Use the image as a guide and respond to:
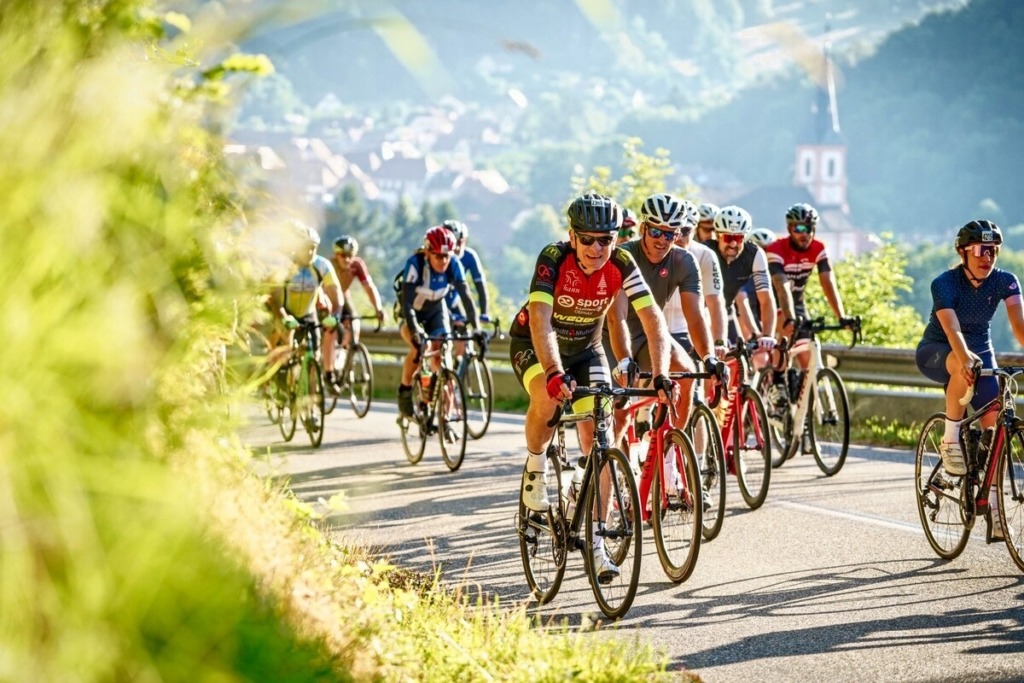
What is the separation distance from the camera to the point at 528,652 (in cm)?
508

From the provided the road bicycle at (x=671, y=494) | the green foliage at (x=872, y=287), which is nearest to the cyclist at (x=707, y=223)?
the road bicycle at (x=671, y=494)

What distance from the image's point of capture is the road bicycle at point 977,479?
307 inches

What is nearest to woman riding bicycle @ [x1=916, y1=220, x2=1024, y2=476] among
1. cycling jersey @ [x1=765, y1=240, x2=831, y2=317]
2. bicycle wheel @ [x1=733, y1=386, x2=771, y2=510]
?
bicycle wheel @ [x1=733, y1=386, x2=771, y2=510]

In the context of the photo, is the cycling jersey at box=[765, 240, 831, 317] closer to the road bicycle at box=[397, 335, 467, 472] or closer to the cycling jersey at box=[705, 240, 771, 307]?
the cycling jersey at box=[705, 240, 771, 307]

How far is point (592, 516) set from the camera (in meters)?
6.88

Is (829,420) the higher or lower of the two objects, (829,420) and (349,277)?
the lower

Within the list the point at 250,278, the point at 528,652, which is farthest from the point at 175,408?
the point at 528,652

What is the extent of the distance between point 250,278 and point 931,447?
20.7 feet

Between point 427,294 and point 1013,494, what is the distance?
675 cm

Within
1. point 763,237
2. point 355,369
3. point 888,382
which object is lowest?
point 888,382

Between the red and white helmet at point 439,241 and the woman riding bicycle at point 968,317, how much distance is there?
17.3 feet

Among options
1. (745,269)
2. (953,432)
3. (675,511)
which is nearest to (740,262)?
(745,269)

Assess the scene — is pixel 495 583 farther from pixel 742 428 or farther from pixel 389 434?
pixel 389 434

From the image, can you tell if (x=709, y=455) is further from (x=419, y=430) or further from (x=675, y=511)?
(x=419, y=430)
